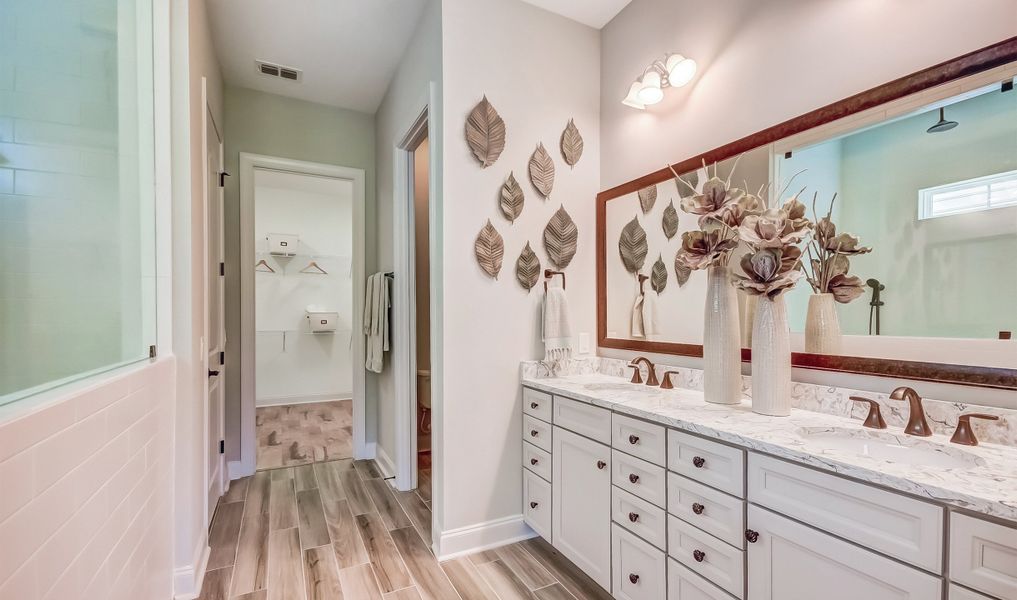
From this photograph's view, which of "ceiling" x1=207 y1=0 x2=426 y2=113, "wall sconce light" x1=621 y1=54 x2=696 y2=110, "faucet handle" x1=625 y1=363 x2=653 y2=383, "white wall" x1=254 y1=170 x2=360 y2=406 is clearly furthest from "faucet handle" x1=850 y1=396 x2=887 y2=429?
"white wall" x1=254 y1=170 x2=360 y2=406

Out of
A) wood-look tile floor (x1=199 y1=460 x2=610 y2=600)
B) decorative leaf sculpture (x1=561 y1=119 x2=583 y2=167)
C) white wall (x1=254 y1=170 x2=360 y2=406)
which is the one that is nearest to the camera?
wood-look tile floor (x1=199 y1=460 x2=610 y2=600)

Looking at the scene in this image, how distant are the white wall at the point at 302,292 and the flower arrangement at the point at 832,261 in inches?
193

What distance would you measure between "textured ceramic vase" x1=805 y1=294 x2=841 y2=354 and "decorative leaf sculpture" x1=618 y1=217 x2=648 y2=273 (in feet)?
2.71

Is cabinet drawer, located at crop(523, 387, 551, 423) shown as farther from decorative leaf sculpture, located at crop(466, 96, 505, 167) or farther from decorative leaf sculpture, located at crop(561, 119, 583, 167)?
decorative leaf sculpture, located at crop(561, 119, 583, 167)

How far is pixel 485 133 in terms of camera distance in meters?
2.19

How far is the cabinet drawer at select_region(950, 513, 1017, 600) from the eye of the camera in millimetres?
777

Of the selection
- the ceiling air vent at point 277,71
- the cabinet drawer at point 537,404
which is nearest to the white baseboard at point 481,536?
the cabinet drawer at point 537,404

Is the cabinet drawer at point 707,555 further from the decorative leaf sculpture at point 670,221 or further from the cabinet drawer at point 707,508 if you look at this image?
the decorative leaf sculpture at point 670,221

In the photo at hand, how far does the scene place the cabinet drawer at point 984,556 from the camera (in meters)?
0.78

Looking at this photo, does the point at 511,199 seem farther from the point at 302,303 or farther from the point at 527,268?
the point at 302,303

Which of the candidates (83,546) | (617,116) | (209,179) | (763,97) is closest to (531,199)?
(617,116)

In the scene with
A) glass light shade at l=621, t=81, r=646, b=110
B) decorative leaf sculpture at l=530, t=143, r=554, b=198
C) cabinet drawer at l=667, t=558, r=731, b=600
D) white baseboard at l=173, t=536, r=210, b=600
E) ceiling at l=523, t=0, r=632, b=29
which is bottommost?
white baseboard at l=173, t=536, r=210, b=600

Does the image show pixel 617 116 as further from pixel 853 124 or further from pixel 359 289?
pixel 359 289

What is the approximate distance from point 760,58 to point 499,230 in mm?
1307
